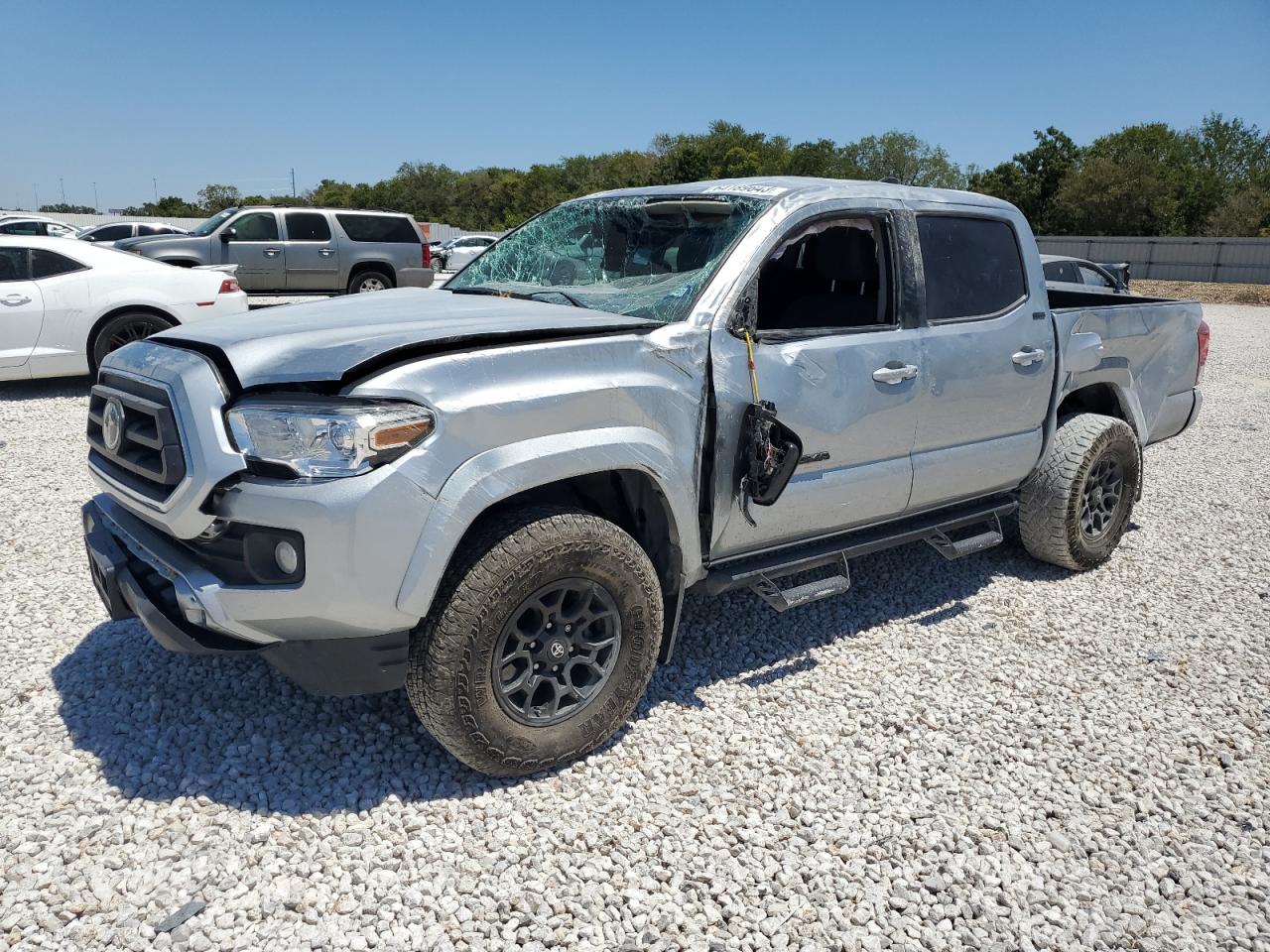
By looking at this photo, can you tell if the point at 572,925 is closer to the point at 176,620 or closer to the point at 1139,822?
the point at 176,620

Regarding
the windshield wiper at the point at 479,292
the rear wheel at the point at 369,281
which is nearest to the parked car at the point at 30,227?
the rear wheel at the point at 369,281

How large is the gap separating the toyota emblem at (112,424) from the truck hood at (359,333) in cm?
26

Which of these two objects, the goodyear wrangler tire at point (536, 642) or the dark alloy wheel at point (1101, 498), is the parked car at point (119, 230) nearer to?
the dark alloy wheel at point (1101, 498)

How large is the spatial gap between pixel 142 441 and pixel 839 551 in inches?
101

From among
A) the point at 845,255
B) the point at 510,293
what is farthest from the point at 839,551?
the point at 510,293

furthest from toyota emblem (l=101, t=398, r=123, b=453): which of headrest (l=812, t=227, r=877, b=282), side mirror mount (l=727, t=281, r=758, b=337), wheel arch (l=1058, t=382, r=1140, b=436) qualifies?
wheel arch (l=1058, t=382, r=1140, b=436)

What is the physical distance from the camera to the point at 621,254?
380 cm

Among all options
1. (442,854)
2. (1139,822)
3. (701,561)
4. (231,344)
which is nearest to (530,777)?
(442,854)

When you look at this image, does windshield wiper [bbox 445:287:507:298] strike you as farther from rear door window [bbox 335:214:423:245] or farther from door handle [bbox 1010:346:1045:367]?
rear door window [bbox 335:214:423:245]

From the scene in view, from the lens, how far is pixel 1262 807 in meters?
3.05

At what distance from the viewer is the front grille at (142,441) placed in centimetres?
262

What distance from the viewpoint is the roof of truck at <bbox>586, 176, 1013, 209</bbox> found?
3.65 meters

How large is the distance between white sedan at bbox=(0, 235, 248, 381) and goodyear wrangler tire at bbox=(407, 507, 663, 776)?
7177 millimetres

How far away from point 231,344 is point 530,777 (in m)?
1.66
